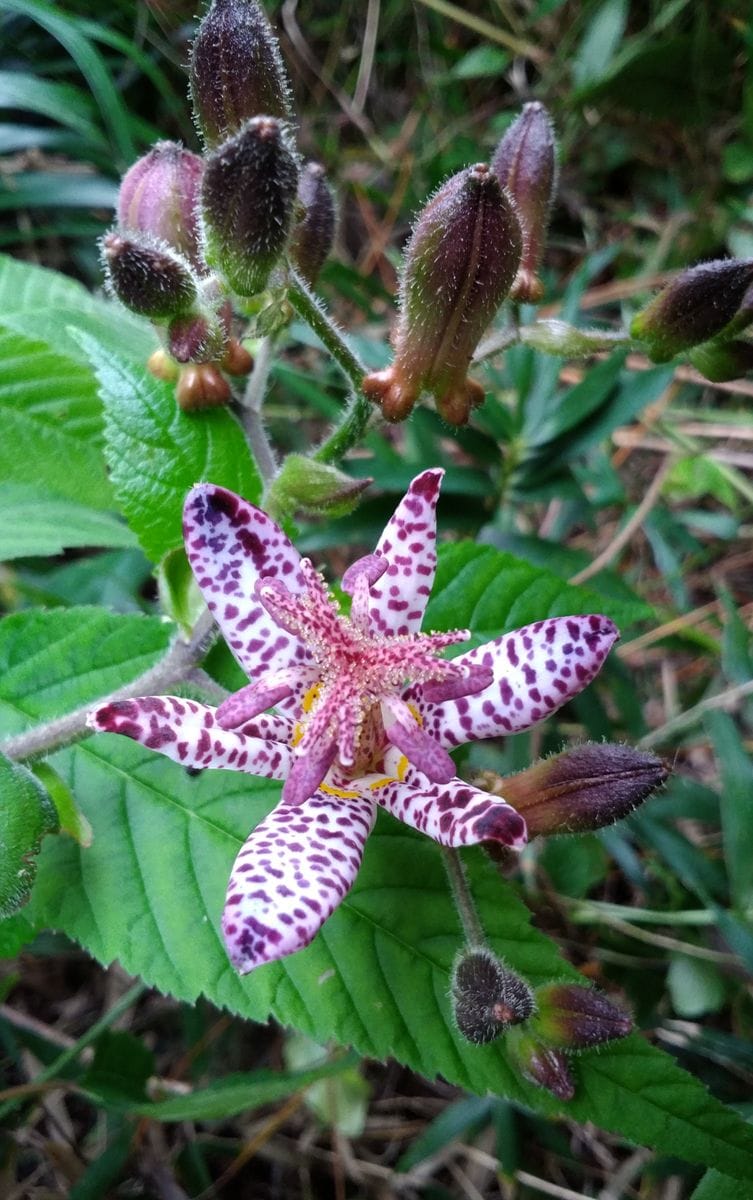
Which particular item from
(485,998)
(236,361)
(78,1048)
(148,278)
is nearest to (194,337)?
(148,278)

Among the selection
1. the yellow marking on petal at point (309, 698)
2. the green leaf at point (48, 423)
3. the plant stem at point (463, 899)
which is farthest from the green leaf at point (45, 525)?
the plant stem at point (463, 899)

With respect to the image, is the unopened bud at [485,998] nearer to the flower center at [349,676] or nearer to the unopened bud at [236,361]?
the flower center at [349,676]

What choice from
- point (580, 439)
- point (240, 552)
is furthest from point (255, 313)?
point (580, 439)

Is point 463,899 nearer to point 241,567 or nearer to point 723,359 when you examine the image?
point 241,567

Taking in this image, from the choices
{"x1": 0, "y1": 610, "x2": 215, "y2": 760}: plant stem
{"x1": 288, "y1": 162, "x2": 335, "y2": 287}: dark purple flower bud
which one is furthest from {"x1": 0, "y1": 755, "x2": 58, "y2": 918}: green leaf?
→ {"x1": 288, "y1": 162, "x2": 335, "y2": 287}: dark purple flower bud

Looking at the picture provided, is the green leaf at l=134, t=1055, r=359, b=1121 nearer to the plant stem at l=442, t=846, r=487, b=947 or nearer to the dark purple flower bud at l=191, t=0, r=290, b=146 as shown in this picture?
the plant stem at l=442, t=846, r=487, b=947
